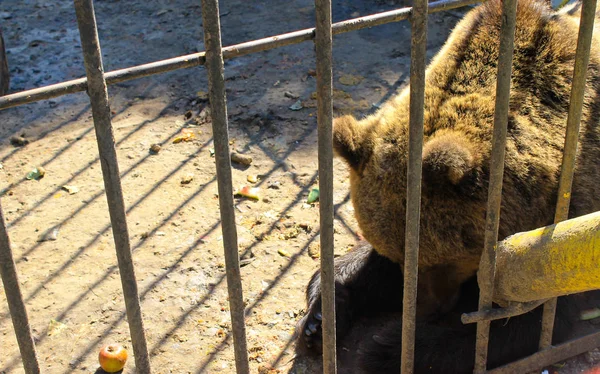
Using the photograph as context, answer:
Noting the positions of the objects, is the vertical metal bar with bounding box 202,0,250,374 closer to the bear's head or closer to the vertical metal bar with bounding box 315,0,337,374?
the vertical metal bar with bounding box 315,0,337,374

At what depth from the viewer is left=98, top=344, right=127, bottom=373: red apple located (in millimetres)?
3199

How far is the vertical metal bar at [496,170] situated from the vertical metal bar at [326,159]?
2.05 ft

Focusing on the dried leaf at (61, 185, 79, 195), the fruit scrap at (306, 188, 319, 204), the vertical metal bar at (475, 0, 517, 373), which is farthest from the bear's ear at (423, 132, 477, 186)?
the dried leaf at (61, 185, 79, 195)

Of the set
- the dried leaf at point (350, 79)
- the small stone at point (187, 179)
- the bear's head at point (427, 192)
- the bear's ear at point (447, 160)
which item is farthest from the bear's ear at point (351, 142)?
the dried leaf at point (350, 79)

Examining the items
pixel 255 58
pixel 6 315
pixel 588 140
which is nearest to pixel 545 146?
pixel 588 140

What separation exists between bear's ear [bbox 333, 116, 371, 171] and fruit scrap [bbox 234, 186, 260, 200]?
1578mm

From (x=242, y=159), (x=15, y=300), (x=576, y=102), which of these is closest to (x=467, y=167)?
(x=576, y=102)

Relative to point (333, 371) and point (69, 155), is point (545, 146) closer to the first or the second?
point (333, 371)

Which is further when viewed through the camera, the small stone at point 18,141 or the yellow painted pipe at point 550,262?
the small stone at point 18,141

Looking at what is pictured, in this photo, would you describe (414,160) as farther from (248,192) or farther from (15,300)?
(248,192)

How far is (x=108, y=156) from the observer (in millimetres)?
1970

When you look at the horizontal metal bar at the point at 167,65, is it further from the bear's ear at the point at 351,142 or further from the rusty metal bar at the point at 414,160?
the bear's ear at the point at 351,142

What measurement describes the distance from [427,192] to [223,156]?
3.75ft

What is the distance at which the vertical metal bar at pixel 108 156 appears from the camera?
1775mm
